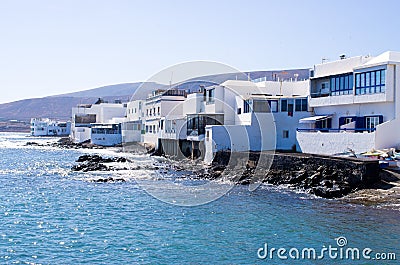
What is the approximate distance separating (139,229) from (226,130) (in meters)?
21.2

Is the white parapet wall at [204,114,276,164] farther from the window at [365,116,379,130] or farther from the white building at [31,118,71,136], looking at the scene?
the white building at [31,118,71,136]

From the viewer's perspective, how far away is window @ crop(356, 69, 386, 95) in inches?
1163

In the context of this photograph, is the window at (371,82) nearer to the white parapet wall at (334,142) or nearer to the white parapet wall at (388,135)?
the white parapet wall at (388,135)

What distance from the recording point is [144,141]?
64.8 m

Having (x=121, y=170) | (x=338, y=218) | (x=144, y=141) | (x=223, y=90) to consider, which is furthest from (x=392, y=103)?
(x=144, y=141)

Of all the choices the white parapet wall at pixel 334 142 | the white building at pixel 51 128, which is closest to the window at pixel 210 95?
the white parapet wall at pixel 334 142

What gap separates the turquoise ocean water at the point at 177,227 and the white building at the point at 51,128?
113 m

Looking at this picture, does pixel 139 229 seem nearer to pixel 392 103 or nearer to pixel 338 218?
pixel 338 218

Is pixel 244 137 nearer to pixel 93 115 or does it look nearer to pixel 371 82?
pixel 371 82

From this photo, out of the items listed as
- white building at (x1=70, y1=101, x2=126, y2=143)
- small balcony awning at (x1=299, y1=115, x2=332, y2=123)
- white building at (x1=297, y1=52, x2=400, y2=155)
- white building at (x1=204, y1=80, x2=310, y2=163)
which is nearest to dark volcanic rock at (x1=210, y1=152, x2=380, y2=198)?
white building at (x1=297, y1=52, x2=400, y2=155)

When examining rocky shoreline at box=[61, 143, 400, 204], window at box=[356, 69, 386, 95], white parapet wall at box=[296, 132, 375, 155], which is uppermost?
window at box=[356, 69, 386, 95]

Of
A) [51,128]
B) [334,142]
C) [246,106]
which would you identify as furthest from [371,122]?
[51,128]

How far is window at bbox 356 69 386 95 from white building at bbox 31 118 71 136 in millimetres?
115516

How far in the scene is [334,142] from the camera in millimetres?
30688
